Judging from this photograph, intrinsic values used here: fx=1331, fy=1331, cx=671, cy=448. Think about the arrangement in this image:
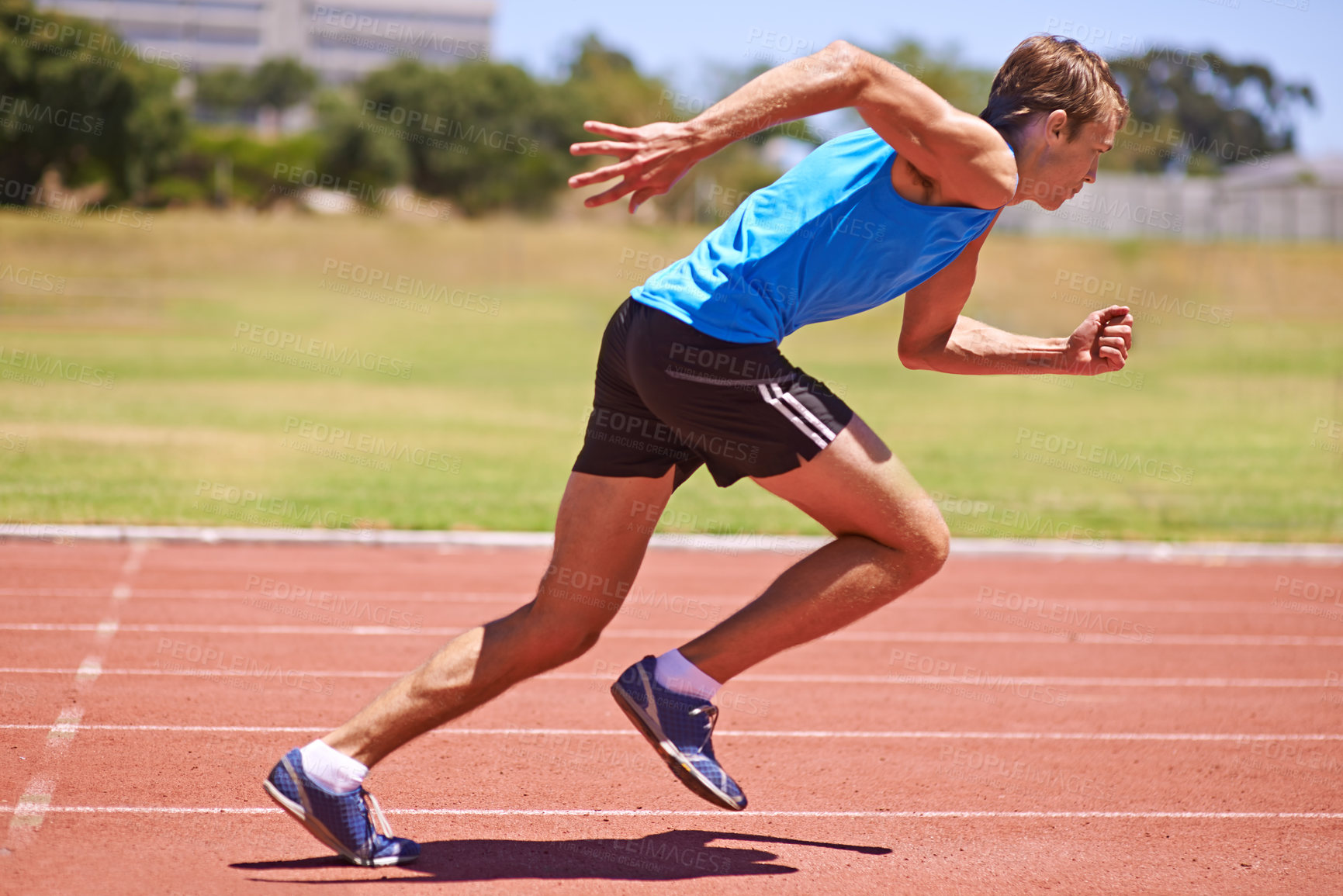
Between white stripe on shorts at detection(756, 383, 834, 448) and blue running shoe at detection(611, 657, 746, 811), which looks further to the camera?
blue running shoe at detection(611, 657, 746, 811)

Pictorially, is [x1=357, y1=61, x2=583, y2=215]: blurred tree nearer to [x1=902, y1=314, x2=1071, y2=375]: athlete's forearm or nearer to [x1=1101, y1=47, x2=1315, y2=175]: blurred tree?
[x1=1101, y1=47, x2=1315, y2=175]: blurred tree

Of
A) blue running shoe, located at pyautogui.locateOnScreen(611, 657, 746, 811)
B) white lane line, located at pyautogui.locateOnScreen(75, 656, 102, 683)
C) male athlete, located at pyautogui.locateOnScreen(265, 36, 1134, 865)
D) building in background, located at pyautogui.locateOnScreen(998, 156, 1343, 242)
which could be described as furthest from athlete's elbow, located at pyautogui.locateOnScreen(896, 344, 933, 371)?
building in background, located at pyautogui.locateOnScreen(998, 156, 1343, 242)

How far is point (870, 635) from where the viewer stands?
281 inches

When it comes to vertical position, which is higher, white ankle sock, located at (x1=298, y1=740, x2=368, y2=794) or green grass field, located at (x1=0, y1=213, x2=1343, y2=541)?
white ankle sock, located at (x1=298, y1=740, x2=368, y2=794)

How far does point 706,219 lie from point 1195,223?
71.7ft

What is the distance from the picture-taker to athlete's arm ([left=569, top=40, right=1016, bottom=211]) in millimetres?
2879

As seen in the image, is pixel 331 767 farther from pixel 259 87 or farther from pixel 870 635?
pixel 259 87

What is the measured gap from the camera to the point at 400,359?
2775cm

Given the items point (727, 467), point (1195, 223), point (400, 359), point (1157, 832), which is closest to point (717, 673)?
point (727, 467)

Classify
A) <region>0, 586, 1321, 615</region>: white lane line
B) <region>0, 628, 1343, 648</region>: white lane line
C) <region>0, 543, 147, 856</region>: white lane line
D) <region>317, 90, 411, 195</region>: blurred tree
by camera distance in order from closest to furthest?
<region>0, 543, 147, 856</region>: white lane line
<region>0, 628, 1343, 648</region>: white lane line
<region>0, 586, 1321, 615</region>: white lane line
<region>317, 90, 411, 195</region>: blurred tree

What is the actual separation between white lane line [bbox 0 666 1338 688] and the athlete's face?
3233mm

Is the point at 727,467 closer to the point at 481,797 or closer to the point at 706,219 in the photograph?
the point at 481,797

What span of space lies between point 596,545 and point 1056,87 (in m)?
1.62

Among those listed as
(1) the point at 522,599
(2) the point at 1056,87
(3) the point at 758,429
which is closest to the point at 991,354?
(2) the point at 1056,87
